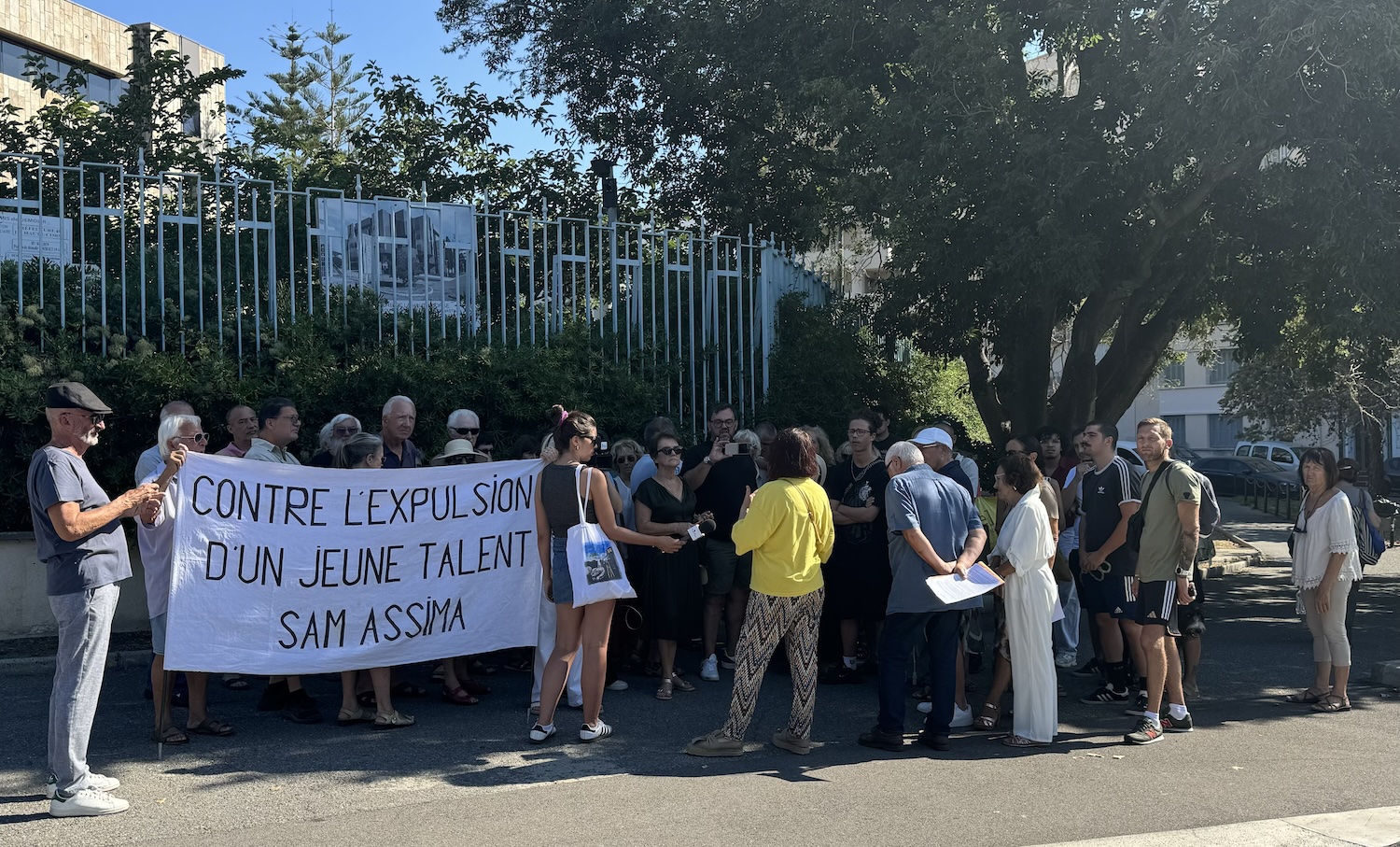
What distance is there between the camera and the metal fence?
33.0 ft

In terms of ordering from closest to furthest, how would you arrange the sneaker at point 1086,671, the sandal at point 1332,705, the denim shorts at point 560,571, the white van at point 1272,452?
the denim shorts at point 560,571
the sandal at point 1332,705
the sneaker at point 1086,671
the white van at point 1272,452

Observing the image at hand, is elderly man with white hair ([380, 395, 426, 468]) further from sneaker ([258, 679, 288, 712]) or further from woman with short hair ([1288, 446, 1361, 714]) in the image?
woman with short hair ([1288, 446, 1361, 714])

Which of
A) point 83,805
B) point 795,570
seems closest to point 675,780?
point 795,570

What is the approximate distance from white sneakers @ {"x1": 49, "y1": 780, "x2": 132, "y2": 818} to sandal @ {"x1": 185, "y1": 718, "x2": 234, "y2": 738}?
1356 millimetres

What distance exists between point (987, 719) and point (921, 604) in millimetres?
985

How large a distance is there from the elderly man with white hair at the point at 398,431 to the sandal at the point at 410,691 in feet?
4.74

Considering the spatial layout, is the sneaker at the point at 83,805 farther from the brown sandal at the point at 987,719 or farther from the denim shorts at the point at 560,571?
the brown sandal at the point at 987,719

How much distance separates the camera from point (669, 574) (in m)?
8.45

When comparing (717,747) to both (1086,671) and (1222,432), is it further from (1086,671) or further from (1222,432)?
(1222,432)

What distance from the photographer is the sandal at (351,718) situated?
284 inches

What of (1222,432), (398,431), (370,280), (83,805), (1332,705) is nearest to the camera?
(83,805)

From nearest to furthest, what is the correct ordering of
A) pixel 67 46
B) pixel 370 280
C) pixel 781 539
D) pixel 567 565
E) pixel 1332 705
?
pixel 781 539
pixel 567 565
pixel 1332 705
pixel 370 280
pixel 67 46

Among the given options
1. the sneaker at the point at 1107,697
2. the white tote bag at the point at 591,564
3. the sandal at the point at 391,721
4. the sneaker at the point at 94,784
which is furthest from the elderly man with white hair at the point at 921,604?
the sneaker at the point at 94,784

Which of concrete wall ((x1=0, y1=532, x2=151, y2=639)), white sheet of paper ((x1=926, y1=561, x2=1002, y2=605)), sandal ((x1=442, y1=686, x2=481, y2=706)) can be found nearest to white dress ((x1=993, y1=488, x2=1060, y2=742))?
white sheet of paper ((x1=926, y1=561, x2=1002, y2=605))
